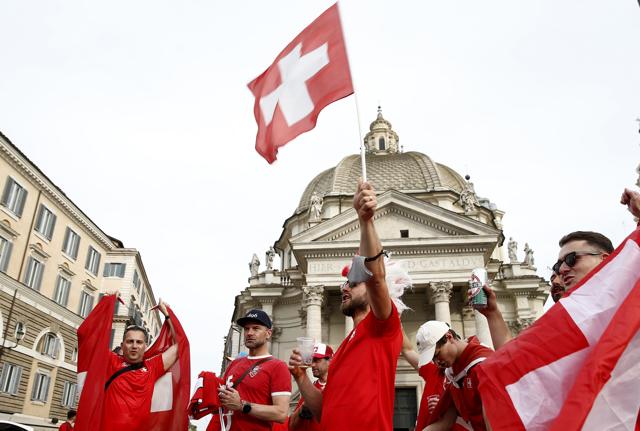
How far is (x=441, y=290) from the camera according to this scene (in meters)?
24.2

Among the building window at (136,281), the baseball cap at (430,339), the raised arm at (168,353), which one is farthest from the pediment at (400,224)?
the baseball cap at (430,339)

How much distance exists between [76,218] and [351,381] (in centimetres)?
3042

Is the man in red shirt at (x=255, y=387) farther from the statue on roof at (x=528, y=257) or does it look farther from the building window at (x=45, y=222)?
the statue on roof at (x=528, y=257)

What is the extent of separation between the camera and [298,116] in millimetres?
4941

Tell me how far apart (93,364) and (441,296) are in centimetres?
2085

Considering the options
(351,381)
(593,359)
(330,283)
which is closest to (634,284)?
(593,359)

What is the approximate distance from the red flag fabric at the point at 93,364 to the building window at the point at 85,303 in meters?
28.0

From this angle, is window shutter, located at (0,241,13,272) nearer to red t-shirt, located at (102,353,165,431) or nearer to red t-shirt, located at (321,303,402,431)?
red t-shirt, located at (102,353,165,431)

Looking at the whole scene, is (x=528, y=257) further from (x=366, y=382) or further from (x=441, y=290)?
(x=366, y=382)

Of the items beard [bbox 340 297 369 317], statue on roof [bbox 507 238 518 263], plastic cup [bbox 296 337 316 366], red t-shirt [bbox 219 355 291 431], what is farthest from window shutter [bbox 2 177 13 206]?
statue on roof [bbox 507 238 518 263]

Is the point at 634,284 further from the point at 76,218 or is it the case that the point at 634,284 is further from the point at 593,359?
the point at 76,218

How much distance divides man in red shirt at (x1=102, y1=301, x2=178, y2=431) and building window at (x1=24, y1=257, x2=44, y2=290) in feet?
77.0

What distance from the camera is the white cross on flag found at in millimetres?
4660

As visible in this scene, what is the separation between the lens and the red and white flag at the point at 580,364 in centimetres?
213
